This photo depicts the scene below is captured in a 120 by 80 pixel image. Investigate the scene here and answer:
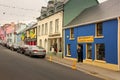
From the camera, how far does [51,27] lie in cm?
4334

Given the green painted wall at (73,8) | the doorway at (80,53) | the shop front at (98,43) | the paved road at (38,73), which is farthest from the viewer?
the green painted wall at (73,8)

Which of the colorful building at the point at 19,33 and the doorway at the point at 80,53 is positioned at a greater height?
the colorful building at the point at 19,33

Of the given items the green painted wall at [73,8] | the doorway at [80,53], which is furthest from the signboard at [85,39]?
the green painted wall at [73,8]

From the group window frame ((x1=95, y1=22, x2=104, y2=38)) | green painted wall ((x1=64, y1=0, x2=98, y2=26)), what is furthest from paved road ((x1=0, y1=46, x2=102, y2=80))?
green painted wall ((x1=64, y1=0, x2=98, y2=26))

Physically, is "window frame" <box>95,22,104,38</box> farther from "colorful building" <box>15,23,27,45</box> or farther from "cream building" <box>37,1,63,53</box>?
"colorful building" <box>15,23,27,45</box>

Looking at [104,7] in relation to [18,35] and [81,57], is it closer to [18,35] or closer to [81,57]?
[81,57]

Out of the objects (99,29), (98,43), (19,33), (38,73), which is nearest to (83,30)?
(99,29)

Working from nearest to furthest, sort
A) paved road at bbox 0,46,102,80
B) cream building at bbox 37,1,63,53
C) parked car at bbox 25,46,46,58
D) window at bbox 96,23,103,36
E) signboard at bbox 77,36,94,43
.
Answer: paved road at bbox 0,46,102,80, window at bbox 96,23,103,36, signboard at bbox 77,36,94,43, parked car at bbox 25,46,46,58, cream building at bbox 37,1,63,53

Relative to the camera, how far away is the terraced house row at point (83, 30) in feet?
80.3

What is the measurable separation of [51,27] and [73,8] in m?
5.47

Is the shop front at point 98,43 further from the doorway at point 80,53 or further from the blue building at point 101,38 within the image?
the doorway at point 80,53

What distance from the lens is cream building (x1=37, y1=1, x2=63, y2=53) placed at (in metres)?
39.3

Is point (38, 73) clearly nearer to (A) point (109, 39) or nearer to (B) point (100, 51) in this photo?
(A) point (109, 39)

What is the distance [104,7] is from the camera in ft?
101
